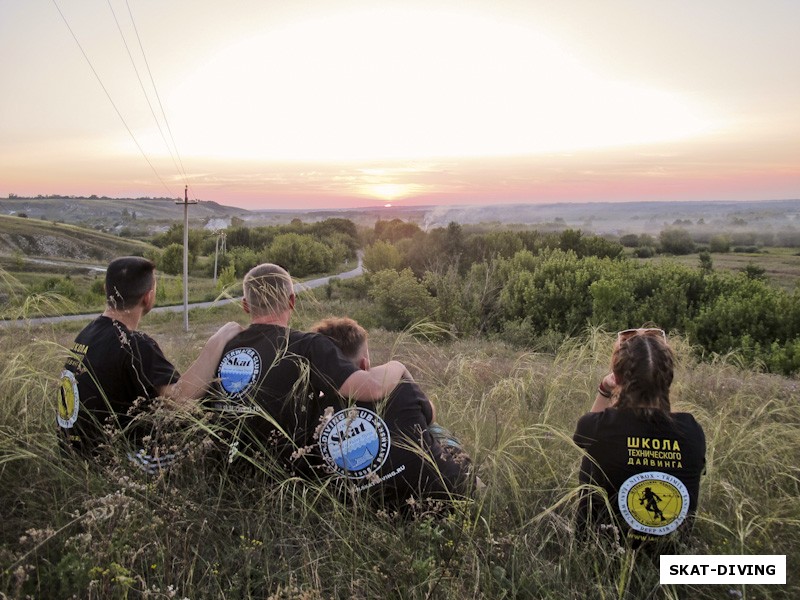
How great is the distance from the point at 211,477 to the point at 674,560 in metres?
2.00

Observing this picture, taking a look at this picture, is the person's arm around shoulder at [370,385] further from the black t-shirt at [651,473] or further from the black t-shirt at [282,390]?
the black t-shirt at [651,473]

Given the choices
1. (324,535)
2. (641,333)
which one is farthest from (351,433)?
(641,333)

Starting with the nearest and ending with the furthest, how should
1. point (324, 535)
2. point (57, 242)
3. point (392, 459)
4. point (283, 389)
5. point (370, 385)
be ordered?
point (324, 535) < point (392, 459) < point (370, 385) < point (283, 389) < point (57, 242)

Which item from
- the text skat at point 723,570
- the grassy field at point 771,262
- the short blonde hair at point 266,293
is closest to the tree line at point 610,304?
the short blonde hair at point 266,293

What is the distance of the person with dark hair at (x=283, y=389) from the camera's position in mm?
2783

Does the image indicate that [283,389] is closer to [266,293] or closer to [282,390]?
[282,390]

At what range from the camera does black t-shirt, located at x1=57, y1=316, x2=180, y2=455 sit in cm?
295

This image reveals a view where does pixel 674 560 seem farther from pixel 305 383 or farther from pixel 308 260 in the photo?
pixel 308 260

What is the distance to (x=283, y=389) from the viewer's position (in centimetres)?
288

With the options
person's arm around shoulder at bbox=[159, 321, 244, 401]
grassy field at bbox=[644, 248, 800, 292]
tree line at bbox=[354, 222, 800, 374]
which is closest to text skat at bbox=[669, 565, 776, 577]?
person's arm around shoulder at bbox=[159, 321, 244, 401]

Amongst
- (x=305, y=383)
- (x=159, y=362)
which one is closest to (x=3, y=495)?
(x=159, y=362)

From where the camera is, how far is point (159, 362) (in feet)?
10.00

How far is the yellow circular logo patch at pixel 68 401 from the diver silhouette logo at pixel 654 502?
255 centimetres

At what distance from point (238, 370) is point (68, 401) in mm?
874
